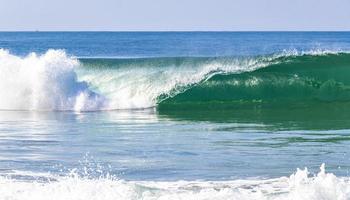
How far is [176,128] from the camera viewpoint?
17469 mm

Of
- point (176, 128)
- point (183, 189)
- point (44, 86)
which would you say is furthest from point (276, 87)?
point (183, 189)

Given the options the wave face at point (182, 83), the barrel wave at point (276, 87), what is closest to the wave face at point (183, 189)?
the wave face at point (182, 83)

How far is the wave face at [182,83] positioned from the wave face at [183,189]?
1163 centimetres

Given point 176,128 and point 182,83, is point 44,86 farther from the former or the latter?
point 176,128

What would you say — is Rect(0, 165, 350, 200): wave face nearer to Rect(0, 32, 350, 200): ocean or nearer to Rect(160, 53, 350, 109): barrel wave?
Rect(0, 32, 350, 200): ocean

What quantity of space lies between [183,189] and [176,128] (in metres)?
6.75

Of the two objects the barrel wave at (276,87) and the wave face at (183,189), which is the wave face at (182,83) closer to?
the barrel wave at (276,87)

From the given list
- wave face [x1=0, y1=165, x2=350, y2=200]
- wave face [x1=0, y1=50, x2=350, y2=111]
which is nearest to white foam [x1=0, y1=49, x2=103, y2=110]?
wave face [x1=0, y1=50, x2=350, y2=111]

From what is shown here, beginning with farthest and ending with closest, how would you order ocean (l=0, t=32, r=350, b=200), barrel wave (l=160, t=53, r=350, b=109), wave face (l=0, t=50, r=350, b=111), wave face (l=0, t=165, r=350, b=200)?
barrel wave (l=160, t=53, r=350, b=109) → wave face (l=0, t=50, r=350, b=111) → ocean (l=0, t=32, r=350, b=200) → wave face (l=0, t=165, r=350, b=200)

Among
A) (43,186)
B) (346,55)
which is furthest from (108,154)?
(346,55)

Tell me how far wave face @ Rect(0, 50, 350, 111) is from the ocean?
0.03m

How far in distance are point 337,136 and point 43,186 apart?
6.43m

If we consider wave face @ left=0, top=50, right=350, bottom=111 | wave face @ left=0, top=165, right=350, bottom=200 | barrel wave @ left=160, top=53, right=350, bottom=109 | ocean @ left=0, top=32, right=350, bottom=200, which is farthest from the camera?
barrel wave @ left=160, top=53, right=350, bottom=109

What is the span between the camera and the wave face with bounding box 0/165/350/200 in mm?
Result: 9922
